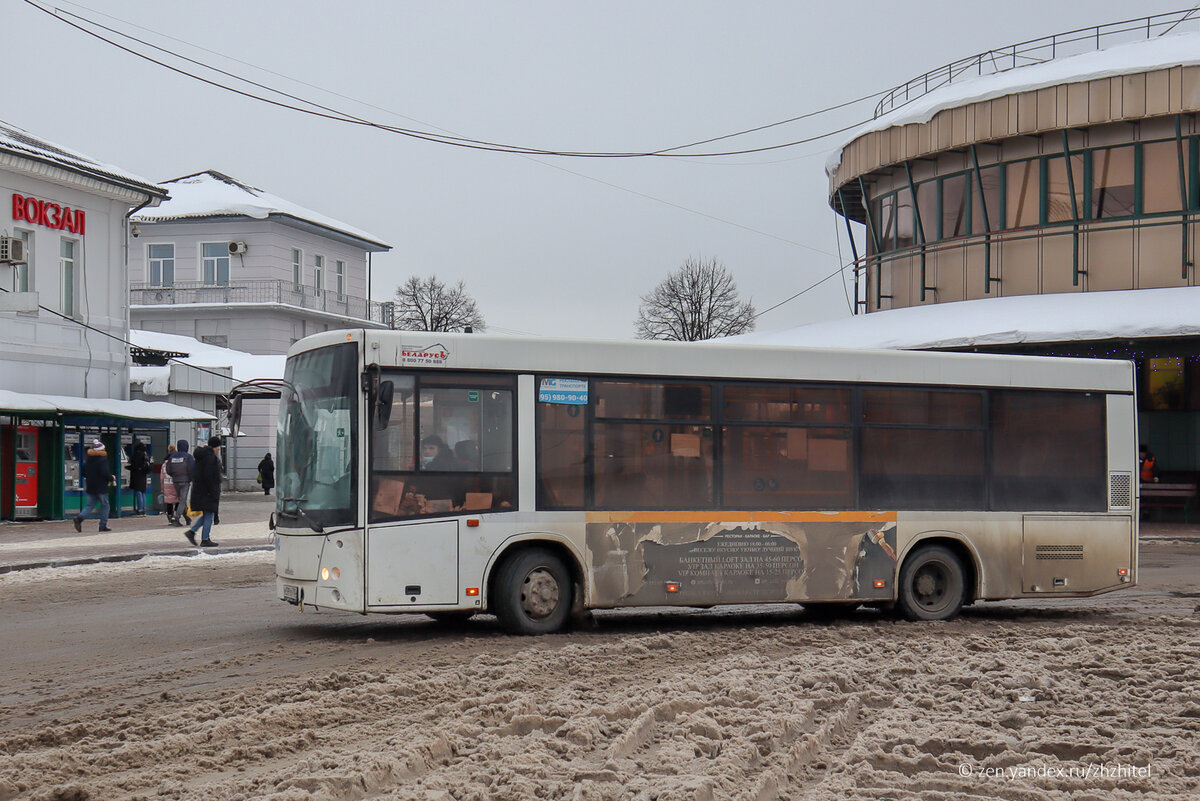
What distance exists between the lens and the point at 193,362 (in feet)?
143

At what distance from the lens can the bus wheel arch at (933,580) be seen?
12.8 metres

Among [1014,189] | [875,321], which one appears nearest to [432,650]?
[875,321]

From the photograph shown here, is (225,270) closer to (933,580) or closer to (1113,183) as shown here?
(1113,183)

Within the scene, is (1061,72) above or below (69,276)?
above

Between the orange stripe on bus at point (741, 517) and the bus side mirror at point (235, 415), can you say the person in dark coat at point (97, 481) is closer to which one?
the bus side mirror at point (235, 415)

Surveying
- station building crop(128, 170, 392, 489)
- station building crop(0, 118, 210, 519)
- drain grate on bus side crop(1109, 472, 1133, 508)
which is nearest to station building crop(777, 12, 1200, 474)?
drain grate on bus side crop(1109, 472, 1133, 508)

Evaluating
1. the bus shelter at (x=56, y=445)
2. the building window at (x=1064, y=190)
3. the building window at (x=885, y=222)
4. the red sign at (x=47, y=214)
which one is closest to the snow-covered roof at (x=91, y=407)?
the bus shelter at (x=56, y=445)

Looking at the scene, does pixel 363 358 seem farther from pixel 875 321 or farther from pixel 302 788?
pixel 875 321

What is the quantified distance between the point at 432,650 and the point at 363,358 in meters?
2.58

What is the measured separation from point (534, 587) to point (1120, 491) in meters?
6.49

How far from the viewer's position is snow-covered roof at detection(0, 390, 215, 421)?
997 inches

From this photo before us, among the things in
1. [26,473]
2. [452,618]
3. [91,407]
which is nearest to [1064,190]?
[452,618]

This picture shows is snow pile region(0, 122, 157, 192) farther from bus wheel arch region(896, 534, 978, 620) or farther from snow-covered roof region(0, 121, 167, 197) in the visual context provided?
bus wheel arch region(896, 534, 978, 620)

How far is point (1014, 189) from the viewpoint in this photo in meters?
29.2
